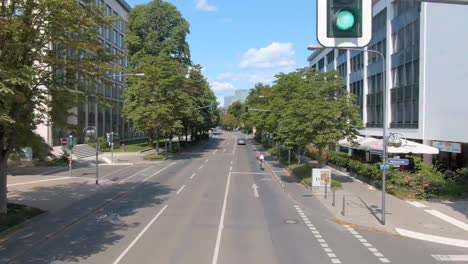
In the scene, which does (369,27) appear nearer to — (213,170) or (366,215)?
(366,215)

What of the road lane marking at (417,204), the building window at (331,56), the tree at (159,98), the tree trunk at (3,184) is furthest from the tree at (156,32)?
the tree trunk at (3,184)

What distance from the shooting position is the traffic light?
5746mm

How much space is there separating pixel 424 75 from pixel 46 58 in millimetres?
25704

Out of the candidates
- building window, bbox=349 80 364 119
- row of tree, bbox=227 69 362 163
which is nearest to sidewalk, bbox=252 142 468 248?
row of tree, bbox=227 69 362 163

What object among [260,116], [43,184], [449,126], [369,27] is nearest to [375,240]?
[369,27]

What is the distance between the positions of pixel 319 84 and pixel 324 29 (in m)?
28.3

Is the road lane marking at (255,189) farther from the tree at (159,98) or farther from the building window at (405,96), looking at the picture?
the tree at (159,98)

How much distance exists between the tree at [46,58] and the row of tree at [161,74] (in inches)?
1307

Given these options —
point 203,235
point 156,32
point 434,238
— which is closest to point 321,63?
point 156,32

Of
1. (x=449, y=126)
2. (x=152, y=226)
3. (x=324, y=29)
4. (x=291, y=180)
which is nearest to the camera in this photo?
(x=324, y=29)

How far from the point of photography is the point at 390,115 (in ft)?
141

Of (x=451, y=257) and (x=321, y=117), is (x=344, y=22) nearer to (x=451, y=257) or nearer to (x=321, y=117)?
(x=451, y=257)

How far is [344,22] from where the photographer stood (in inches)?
226

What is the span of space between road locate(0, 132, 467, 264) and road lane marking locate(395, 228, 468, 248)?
0.59 metres
